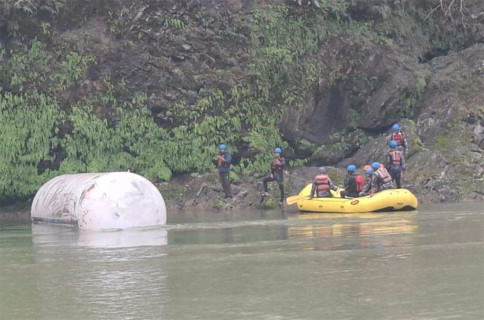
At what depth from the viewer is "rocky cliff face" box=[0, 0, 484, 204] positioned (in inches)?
1161

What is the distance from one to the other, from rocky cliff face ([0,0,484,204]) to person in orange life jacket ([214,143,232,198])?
171cm

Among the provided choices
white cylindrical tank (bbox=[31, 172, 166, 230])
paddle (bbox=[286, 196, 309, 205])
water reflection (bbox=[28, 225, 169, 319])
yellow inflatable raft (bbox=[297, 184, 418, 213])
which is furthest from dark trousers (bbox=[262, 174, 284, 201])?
water reflection (bbox=[28, 225, 169, 319])

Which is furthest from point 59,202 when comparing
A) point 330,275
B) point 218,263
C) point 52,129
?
point 330,275

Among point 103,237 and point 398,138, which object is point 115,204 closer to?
point 103,237

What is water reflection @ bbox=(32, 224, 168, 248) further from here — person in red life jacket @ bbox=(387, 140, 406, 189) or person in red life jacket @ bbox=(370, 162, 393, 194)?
person in red life jacket @ bbox=(387, 140, 406, 189)

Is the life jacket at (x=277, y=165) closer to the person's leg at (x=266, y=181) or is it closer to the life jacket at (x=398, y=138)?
the person's leg at (x=266, y=181)

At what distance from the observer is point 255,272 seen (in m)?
12.1

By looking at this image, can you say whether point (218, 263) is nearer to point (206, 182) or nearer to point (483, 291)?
point (483, 291)

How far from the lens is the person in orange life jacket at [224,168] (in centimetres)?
2794

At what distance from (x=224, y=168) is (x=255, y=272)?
15895 mm

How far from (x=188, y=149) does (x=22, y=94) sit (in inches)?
213

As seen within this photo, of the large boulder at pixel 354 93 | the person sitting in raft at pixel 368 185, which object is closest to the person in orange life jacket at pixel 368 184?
the person sitting in raft at pixel 368 185

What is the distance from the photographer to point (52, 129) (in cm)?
2938

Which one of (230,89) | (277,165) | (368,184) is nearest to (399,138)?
(277,165)
